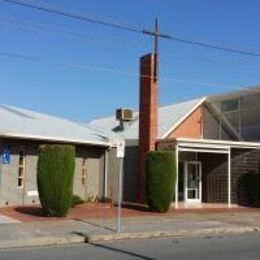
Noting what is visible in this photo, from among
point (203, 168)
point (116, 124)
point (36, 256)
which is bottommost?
point (36, 256)

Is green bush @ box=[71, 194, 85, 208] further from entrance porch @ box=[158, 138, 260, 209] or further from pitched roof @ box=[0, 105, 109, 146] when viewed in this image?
entrance porch @ box=[158, 138, 260, 209]

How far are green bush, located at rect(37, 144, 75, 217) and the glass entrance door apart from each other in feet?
39.9

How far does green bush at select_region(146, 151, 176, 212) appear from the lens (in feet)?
94.0

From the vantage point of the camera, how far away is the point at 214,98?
39.9m

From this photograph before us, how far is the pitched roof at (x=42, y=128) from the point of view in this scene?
29.5 metres

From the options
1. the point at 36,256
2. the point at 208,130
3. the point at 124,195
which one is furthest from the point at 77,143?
the point at 36,256

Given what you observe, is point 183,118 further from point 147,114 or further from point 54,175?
point 54,175

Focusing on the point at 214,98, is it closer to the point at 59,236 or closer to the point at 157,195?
the point at 157,195

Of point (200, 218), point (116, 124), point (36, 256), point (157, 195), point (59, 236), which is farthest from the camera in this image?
point (116, 124)

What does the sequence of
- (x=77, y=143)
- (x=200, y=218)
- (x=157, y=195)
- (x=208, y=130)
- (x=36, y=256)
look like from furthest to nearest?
(x=208, y=130), (x=77, y=143), (x=157, y=195), (x=200, y=218), (x=36, y=256)

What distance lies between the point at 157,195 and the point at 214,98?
500 inches

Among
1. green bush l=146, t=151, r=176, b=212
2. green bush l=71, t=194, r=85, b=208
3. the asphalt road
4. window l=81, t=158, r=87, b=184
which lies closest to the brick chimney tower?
window l=81, t=158, r=87, b=184

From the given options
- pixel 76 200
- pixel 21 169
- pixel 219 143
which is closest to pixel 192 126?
pixel 219 143

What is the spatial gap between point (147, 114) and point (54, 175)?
946cm
